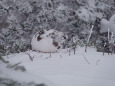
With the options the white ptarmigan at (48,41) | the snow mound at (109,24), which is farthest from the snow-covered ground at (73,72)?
the snow mound at (109,24)

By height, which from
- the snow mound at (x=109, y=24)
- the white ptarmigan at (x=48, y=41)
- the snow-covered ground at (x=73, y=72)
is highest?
the snow mound at (x=109, y=24)

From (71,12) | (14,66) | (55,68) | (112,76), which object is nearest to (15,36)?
(71,12)

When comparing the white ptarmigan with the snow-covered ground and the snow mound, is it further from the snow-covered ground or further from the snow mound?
the snow mound

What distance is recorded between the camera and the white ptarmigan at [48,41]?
3923 mm

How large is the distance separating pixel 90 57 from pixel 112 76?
841 mm

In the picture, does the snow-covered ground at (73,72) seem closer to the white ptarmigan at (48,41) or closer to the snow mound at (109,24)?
the white ptarmigan at (48,41)

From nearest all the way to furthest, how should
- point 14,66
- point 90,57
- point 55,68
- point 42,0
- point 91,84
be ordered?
point 14,66, point 91,84, point 55,68, point 90,57, point 42,0

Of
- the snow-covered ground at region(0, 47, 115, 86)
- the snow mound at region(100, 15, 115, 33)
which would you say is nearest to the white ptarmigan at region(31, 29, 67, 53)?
the snow-covered ground at region(0, 47, 115, 86)

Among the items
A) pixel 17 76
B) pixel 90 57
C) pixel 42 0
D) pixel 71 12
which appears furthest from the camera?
pixel 71 12

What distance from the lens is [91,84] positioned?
6.11 feet

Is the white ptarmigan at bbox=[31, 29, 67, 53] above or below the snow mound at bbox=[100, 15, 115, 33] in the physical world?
below

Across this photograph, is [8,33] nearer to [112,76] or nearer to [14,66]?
[112,76]

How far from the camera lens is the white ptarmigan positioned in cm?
392

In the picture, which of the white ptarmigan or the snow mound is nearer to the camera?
the white ptarmigan
